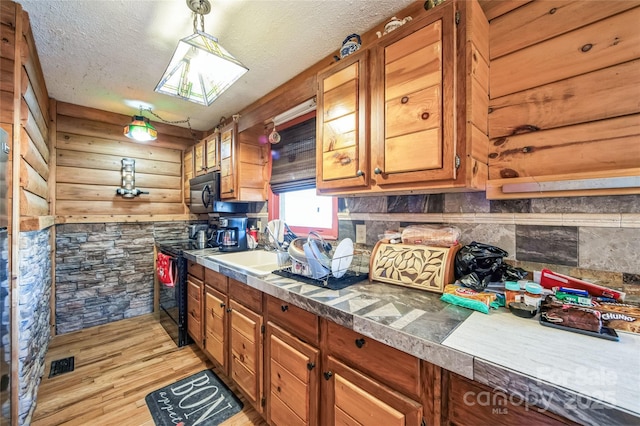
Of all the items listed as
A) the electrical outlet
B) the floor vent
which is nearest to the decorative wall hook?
the floor vent

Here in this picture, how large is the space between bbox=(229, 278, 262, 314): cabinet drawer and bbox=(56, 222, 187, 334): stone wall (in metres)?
2.26

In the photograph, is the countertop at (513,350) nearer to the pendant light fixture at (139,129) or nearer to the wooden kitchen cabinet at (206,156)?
the wooden kitchen cabinet at (206,156)

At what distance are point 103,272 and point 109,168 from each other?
4.04 ft

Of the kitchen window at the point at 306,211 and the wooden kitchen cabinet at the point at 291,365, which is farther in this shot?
the kitchen window at the point at 306,211

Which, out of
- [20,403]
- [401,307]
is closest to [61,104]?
[20,403]

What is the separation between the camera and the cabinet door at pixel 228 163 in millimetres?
2545

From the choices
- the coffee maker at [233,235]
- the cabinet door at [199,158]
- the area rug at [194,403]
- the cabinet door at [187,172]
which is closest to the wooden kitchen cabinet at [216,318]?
the area rug at [194,403]

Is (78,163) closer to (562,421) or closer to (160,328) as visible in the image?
(160,328)

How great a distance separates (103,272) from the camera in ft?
10.1

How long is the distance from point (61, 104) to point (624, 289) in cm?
447

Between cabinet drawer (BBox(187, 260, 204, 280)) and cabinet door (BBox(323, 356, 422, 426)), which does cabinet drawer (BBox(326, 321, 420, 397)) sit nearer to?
cabinet door (BBox(323, 356, 422, 426))

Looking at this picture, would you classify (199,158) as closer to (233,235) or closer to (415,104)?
(233,235)

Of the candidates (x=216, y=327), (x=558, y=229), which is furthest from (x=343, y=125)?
(x=216, y=327)

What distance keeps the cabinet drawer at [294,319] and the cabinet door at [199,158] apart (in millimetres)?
2288
